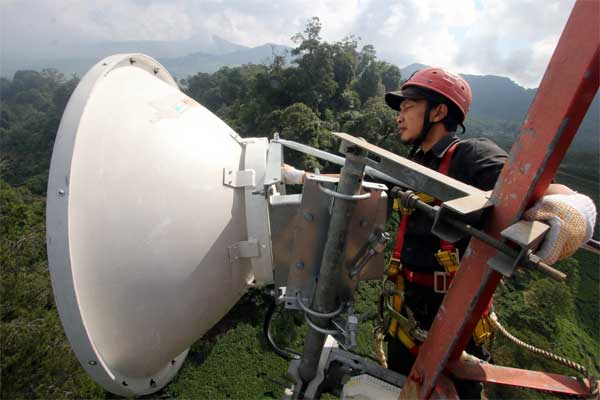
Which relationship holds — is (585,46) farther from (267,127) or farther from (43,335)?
(267,127)

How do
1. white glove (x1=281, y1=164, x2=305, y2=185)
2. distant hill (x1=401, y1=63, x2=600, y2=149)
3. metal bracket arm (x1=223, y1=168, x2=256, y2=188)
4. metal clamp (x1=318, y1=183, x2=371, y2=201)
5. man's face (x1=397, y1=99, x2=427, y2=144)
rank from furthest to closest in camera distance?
distant hill (x1=401, y1=63, x2=600, y2=149) → man's face (x1=397, y1=99, x2=427, y2=144) → white glove (x1=281, y1=164, x2=305, y2=185) → metal bracket arm (x1=223, y1=168, x2=256, y2=188) → metal clamp (x1=318, y1=183, x2=371, y2=201)

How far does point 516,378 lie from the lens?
63.2 inches

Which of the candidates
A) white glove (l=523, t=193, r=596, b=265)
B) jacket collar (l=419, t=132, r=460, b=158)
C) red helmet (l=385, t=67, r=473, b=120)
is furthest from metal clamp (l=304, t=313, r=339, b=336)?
red helmet (l=385, t=67, r=473, b=120)

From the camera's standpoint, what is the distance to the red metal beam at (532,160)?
96 centimetres

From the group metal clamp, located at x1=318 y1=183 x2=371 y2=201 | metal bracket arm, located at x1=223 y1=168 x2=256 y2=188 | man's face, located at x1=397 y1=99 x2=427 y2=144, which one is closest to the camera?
metal clamp, located at x1=318 y1=183 x2=371 y2=201

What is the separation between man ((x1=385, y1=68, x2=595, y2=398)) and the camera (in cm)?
206

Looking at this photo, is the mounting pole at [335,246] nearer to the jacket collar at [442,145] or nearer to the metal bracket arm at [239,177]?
the metal bracket arm at [239,177]

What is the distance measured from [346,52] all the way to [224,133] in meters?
34.6

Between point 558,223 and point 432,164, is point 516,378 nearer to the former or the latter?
point 558,223

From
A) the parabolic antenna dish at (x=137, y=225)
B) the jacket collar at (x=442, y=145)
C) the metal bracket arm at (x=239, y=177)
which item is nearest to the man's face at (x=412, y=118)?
the jacket collar at (x=442, y=145)

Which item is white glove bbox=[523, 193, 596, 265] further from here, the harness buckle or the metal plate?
the harness buckle

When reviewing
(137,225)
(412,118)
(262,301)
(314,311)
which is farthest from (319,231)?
(262,301)

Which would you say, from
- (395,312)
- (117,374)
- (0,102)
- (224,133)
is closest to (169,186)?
(224,133)

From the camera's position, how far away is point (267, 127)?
25.2 m
